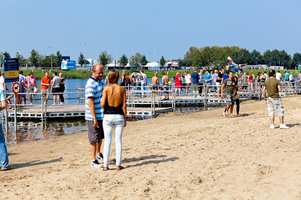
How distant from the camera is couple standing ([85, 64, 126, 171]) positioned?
6433 millimetres

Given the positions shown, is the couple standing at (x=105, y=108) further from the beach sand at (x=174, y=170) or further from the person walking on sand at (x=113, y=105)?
Result: the beach sand at (x=174, y=170)

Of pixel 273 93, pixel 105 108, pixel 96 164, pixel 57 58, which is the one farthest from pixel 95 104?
pixel 57 58

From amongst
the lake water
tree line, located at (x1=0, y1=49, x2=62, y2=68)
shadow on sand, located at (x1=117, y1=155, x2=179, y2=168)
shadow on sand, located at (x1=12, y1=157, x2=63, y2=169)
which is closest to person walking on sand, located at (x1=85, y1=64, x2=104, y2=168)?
shadow on sand, located at (x1=117, y1=155, x2=179, y2=168)

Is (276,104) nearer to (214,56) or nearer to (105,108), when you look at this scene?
(105,108)

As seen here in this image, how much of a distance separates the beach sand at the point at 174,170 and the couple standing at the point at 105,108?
0.67 meters

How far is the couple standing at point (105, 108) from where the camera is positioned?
6433mm

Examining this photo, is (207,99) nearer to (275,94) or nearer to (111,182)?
(275,94)

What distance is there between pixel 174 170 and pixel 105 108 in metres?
1.76

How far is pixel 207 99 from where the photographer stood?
24.9 metres

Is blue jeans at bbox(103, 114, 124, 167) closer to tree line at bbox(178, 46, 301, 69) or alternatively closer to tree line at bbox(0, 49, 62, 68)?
tree line at bbox(178, 46, 301, 69)

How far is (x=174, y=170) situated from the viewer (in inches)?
270

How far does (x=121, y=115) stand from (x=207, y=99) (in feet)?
62.0

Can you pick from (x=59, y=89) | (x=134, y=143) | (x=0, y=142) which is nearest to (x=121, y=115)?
(x=0, y=142)

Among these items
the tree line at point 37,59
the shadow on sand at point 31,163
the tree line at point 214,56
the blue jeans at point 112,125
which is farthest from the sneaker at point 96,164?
the tree line at point 37,59
